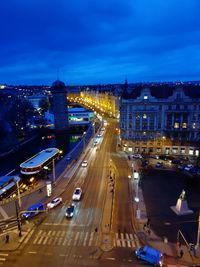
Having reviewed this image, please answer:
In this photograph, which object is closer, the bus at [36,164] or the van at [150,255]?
the van at [150,255]

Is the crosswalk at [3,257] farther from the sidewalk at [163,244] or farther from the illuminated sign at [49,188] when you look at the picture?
the sidewalk at [163,244]

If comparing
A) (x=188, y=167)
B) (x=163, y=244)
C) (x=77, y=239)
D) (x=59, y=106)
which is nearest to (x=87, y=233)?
(x=77, y=239)

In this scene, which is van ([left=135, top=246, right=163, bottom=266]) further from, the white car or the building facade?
the building facade

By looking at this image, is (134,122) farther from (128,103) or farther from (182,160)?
(182,160)

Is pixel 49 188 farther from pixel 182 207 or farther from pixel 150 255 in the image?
pixel 182 207

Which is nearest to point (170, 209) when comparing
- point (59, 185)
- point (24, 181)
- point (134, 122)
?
point (59, 185)

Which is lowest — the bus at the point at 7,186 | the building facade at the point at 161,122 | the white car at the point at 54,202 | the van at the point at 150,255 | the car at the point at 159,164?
the bus at the point at 7,186

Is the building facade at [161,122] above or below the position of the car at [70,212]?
above

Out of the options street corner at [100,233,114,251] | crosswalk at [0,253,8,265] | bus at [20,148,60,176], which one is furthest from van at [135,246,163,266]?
bus at [20,148,60,176]

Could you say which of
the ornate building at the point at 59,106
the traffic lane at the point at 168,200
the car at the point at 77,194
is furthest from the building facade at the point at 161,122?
the ornate building at the point at 59,106
